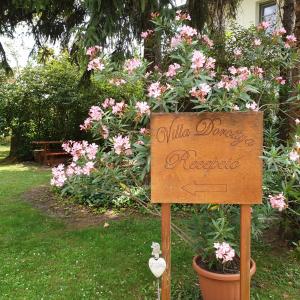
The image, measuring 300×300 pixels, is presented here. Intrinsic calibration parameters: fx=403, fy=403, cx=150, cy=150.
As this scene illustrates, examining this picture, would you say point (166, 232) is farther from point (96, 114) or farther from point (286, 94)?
point (286, 94)

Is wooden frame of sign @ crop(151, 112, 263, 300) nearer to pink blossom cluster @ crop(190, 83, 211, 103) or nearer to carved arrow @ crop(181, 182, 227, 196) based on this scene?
carved arrow @ crop(181, 182, 227, 196)

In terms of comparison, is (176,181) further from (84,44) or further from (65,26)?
(65,26)

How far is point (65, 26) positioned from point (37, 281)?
5.77m

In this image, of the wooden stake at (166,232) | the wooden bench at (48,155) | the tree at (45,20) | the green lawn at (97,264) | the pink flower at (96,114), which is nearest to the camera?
the wooden stake at (166,232)

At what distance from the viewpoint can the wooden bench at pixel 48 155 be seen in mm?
12719

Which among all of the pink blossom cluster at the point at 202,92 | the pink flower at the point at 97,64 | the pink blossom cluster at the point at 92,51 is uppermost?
the pink blossom cluster at the point at 92,51

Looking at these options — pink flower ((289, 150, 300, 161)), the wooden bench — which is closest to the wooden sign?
pink flower ((289, 150, 300, 161))

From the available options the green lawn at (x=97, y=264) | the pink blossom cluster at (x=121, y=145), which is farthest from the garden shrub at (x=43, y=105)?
the pink blossom cluster at (x=121, y=145)

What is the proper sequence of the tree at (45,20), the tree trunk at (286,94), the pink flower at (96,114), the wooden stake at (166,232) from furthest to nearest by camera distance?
the tree at (45,20) → the tree trunk at (286,94) → the pink flower at (96,114) → the wooden stake at (166,232)

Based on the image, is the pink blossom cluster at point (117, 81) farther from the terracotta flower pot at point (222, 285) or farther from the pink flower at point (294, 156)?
the terracotta flower pot at point (222, 285)

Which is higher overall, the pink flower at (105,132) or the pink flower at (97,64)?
the pink flower at (97,64)

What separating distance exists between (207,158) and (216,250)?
29.7 inches

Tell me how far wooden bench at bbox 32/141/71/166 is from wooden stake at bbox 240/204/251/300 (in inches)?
408

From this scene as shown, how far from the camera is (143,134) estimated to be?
328cm
